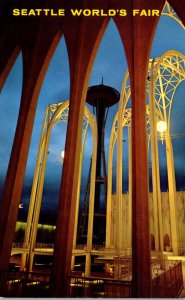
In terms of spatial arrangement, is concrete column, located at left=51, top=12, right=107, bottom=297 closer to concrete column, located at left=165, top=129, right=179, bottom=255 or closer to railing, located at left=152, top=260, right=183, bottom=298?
railing, located at left=152, top=260, right=183, bottom=298

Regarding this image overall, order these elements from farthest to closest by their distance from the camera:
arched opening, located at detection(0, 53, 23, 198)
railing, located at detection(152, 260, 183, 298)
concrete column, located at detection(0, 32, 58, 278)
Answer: arched opening, located at detection(0, 53, 23, 198), concrete column, located at detection(0, 32, 58, 278), railing, located at detection(152, 260, 183, 298)

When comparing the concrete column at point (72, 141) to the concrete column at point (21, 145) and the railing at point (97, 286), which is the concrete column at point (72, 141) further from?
the concrete column at point (21, 145)

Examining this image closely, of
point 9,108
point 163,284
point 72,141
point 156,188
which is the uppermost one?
point 9,108

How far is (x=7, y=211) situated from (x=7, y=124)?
24.8 ft

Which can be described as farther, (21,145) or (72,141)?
(21,145)

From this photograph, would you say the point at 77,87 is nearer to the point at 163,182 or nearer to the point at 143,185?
the point at 143,185

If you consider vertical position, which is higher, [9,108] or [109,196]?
[9,108]

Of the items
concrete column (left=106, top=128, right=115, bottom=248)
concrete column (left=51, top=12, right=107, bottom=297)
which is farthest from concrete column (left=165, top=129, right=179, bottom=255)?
concrete column (left=51, top=12, right=107, bottom=297)

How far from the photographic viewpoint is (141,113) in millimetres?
7301

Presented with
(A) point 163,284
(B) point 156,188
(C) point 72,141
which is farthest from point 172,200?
(C) point 72,141

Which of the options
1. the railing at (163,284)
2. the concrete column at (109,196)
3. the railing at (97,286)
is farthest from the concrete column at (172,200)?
the railing at (97,286)

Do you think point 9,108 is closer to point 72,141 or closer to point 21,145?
point 21,145

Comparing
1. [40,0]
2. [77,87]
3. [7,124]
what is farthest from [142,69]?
[7,124]

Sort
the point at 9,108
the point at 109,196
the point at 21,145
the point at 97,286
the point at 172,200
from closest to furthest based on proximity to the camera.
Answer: the point at 97,286 → the point at 21,145 → the point at 9,108 → the point at 172,200 → the point at 109,196
